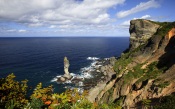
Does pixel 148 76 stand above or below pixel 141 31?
below

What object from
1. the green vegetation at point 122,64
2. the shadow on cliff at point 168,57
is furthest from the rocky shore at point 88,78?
the shadow on cliff at point 168,57

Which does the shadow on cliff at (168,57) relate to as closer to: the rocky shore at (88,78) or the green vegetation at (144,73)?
the green vegetation at (144,73)

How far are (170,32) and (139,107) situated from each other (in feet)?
115

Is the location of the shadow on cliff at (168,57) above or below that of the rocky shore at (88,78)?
above

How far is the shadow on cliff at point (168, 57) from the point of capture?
168 feet

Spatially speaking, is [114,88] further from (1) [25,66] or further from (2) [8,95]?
(1) [25,66]

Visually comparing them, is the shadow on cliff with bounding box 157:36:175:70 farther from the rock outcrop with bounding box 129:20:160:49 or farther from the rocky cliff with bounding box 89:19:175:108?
the rock outcrop with bounding box 129:20:160:49

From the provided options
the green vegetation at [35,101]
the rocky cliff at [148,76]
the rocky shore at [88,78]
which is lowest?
the rocky shore at [88,78]

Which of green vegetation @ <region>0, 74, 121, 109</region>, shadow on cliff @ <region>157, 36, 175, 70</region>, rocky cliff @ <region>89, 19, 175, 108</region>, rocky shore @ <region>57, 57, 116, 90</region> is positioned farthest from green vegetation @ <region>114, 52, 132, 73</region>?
green vegetation @ <region>0, 74, 121, 109</region>

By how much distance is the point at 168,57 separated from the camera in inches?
2131

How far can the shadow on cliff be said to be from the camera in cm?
5109

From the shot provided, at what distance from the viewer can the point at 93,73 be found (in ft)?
363

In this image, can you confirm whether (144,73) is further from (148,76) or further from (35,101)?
(35,101)

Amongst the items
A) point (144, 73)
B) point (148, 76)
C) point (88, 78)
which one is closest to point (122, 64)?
point (144, 73)
